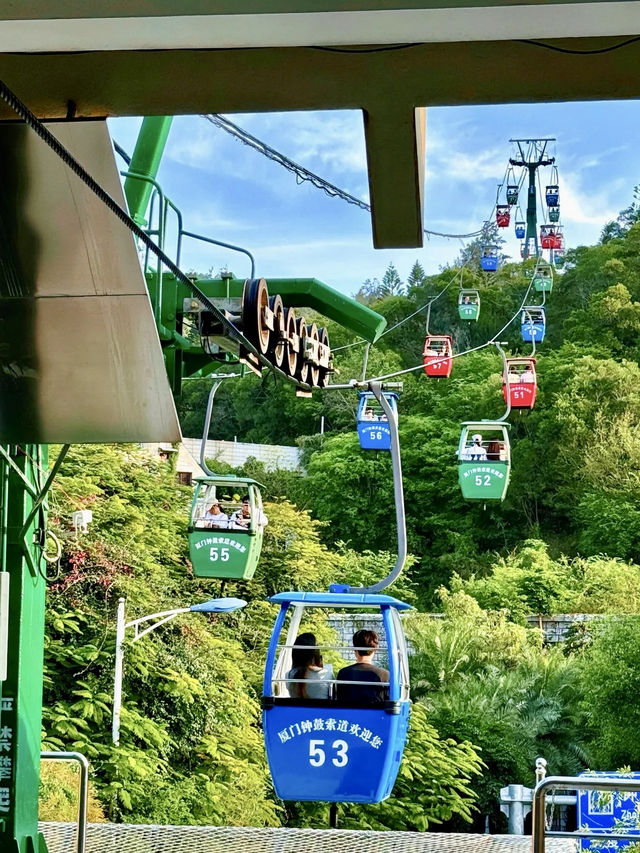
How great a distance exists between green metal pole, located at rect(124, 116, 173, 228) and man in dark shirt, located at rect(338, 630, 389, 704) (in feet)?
7.83

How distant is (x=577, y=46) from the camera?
2.23 meters

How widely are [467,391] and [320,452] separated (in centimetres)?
517

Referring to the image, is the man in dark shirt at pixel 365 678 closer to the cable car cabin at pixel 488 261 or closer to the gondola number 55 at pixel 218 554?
the gondola number 55 at pixel 218 554

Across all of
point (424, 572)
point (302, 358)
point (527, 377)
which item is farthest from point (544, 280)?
point (302, 358)

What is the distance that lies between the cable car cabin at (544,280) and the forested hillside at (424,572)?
3.89 meters

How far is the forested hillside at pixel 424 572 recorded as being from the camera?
15055 mm

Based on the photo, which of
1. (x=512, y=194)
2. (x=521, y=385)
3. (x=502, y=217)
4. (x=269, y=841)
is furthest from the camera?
(x=512, y=194)

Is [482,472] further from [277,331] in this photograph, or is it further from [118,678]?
[277,331]

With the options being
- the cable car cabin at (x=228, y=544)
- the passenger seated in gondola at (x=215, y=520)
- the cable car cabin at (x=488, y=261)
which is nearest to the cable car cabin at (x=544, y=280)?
the cable car cabin at (x=488, y=261)

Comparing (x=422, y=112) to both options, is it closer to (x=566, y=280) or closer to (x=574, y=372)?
(x=574, y=372)

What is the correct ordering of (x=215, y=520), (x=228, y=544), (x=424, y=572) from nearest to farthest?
1. (x=228, y=544)
2. (x=215, y=520)
3. (x=424, y=572)

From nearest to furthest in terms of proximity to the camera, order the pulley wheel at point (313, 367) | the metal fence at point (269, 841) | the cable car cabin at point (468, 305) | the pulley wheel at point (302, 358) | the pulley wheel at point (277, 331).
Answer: the pulley wheel at point (277, 331)
the pulley wheel at point (302, 358)
the metal fence at point (269, 841)
the pulley wheel at point (313, 367)
the cable car cabin at point (468, 305)

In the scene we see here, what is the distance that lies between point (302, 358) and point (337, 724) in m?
1.90

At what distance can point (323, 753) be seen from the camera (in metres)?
6.27
